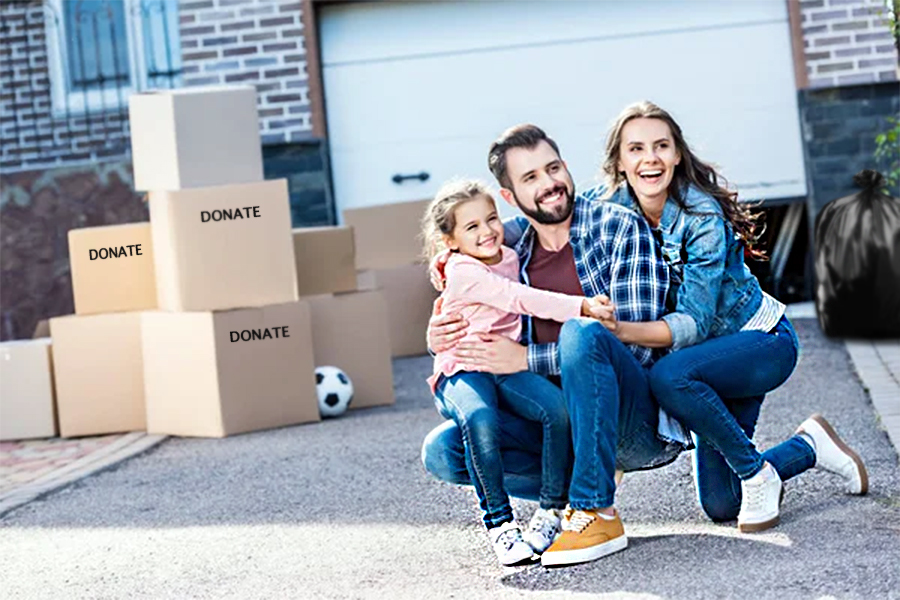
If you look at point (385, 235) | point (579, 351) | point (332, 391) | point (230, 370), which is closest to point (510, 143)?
point (579, 351)

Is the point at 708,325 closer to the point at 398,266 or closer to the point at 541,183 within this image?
the point at 541,183

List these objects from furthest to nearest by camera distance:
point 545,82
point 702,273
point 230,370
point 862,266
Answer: point 545,82 < point 862,266 < point 230,370 < point 702,273

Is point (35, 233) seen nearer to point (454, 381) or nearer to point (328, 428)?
point (328, 428)

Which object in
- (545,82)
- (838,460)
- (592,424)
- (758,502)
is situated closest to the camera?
(592,424)

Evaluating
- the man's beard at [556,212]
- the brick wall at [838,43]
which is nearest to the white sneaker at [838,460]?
the man's beard at [556,212]

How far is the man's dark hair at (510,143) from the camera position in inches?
166

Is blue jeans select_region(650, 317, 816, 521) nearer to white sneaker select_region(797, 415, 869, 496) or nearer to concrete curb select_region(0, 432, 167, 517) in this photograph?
white sneaker select_region(797, 415, 869, 496)

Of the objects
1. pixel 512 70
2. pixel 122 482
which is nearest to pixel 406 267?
pixel 512 70

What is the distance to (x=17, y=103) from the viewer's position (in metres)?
11.1

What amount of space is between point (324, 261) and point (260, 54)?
3360 mm

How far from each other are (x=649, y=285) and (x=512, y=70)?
6673 millimetres

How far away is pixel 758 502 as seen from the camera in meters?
4.16

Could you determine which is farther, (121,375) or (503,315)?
(121,375)

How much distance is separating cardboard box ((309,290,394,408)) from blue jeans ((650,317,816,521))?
357cm
